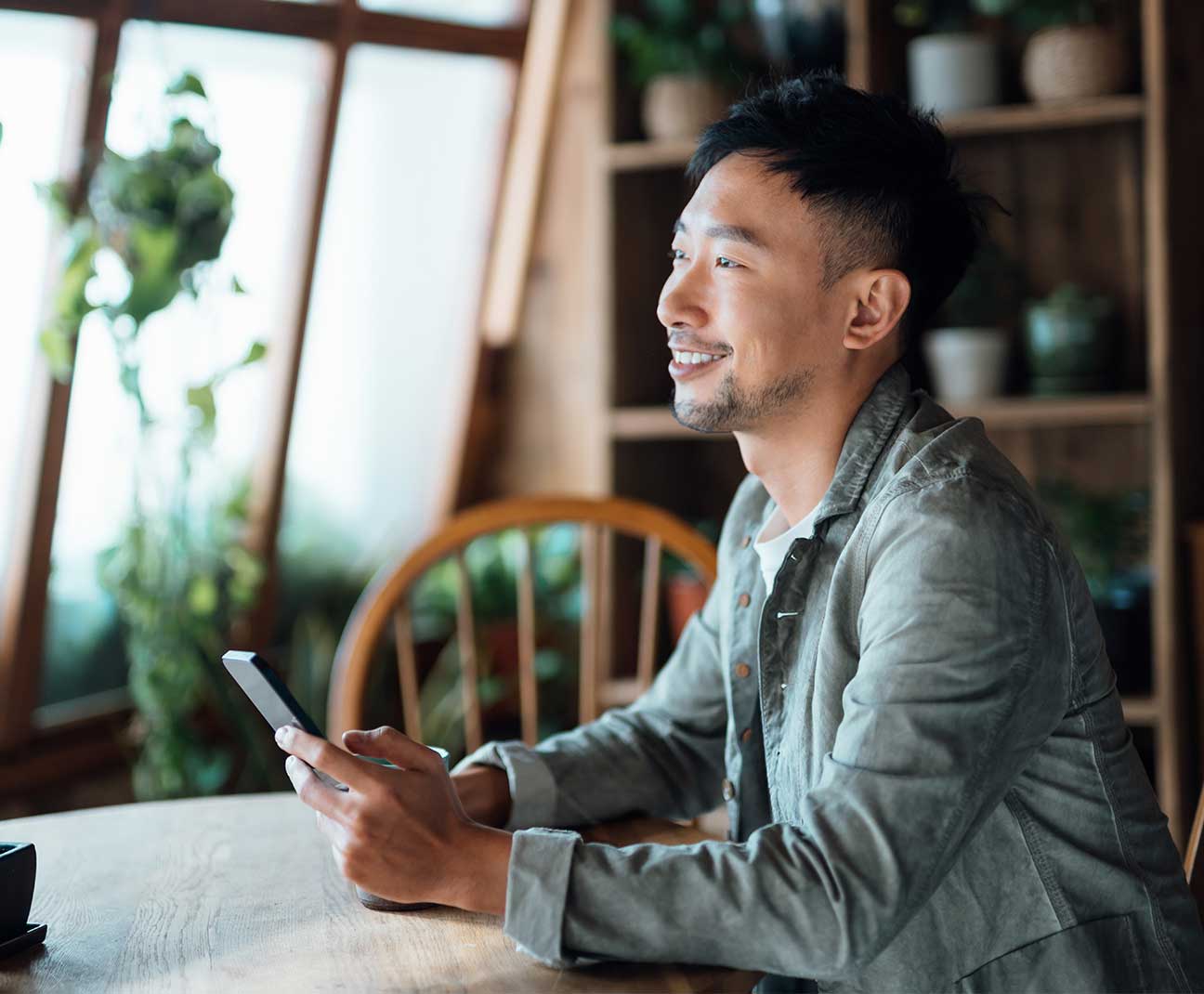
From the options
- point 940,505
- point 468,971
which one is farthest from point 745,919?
point 940,505

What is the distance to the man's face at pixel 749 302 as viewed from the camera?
1.35 metres

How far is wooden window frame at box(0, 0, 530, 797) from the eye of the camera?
261 centimetres

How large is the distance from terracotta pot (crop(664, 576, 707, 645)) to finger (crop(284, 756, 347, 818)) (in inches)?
66.2

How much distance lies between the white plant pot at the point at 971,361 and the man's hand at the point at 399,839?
183cm

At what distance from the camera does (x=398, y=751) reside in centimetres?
112

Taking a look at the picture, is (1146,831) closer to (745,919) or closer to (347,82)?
(745,919)

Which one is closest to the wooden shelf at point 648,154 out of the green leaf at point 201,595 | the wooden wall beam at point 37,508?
the wooden wall beam at point 37,508

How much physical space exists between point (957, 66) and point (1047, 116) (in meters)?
0.21

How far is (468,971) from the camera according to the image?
104 cm

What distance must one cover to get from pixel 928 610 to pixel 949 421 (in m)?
0.33

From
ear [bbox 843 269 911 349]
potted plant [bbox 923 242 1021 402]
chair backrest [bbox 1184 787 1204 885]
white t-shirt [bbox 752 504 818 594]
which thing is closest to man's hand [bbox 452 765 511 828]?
white t-shirt [bbox 752 504 818 594]

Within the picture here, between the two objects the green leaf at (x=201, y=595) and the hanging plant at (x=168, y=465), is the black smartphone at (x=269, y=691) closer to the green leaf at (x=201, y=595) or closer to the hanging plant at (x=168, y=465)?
the hanging plant at (x=168, y=465)

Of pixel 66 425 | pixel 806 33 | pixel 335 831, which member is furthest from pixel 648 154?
pixel 335 831

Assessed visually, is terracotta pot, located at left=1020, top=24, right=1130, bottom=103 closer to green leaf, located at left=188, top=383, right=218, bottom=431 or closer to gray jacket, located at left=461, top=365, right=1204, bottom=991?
gray jacket, located at left=461, top=365, right=1204, bottom=991
